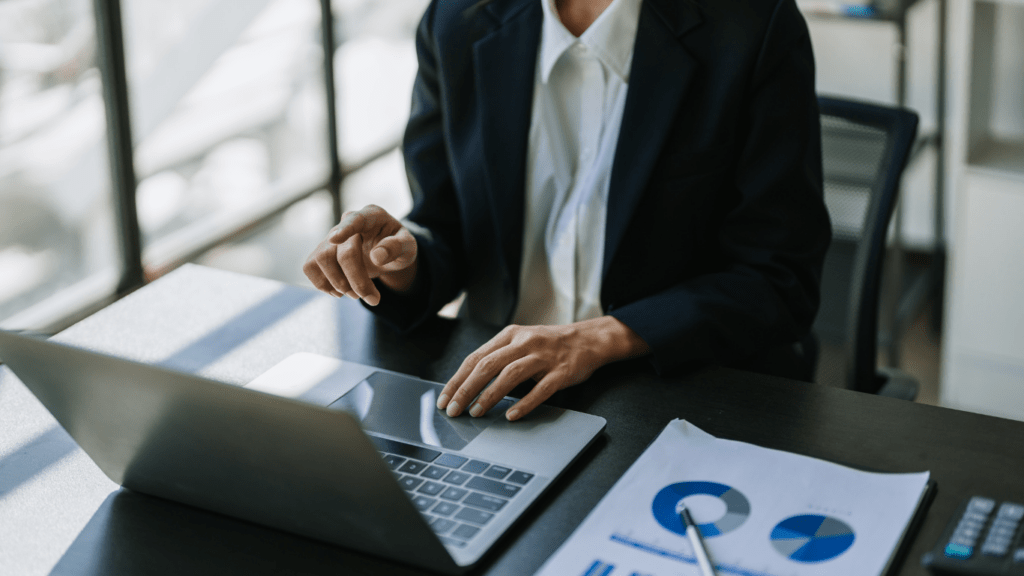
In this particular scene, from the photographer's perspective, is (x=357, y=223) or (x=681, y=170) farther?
(x=681, y=170)

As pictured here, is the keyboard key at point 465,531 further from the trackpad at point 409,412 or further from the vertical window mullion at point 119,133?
the vertical window mullion at point 119,133

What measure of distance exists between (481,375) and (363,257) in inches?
8.8

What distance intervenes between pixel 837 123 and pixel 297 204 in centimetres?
203

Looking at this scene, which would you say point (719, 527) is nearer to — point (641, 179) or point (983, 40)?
point (641, 179)

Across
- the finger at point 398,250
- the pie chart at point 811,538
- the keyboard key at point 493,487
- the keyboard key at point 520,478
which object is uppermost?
the finger at point 398,250

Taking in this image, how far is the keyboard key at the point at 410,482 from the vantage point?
0.95 m

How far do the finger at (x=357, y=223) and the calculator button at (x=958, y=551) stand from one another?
2.29 ft

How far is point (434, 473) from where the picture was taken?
3.18ft

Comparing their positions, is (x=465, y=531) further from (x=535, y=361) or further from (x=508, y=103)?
(x=508, y=103)

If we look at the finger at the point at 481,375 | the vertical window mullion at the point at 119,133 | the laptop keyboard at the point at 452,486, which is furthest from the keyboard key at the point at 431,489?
the vertical window mullion at the point at 119,133

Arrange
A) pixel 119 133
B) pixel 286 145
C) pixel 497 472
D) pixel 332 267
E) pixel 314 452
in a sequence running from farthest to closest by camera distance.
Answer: pixel 286 145 → pixel 119 133 → pixel 332 267 → pixel 497 472 → pixel 314 452

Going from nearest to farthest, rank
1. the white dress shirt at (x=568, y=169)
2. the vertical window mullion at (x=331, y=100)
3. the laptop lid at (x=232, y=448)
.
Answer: the laptop lid at (x=232, y=448) < the white dress shirt at (x=568, y=169) < the vertical window mullion at (x=331, y=100)

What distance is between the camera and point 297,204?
10.7ft

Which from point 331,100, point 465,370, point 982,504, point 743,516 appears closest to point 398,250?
point 465,370
